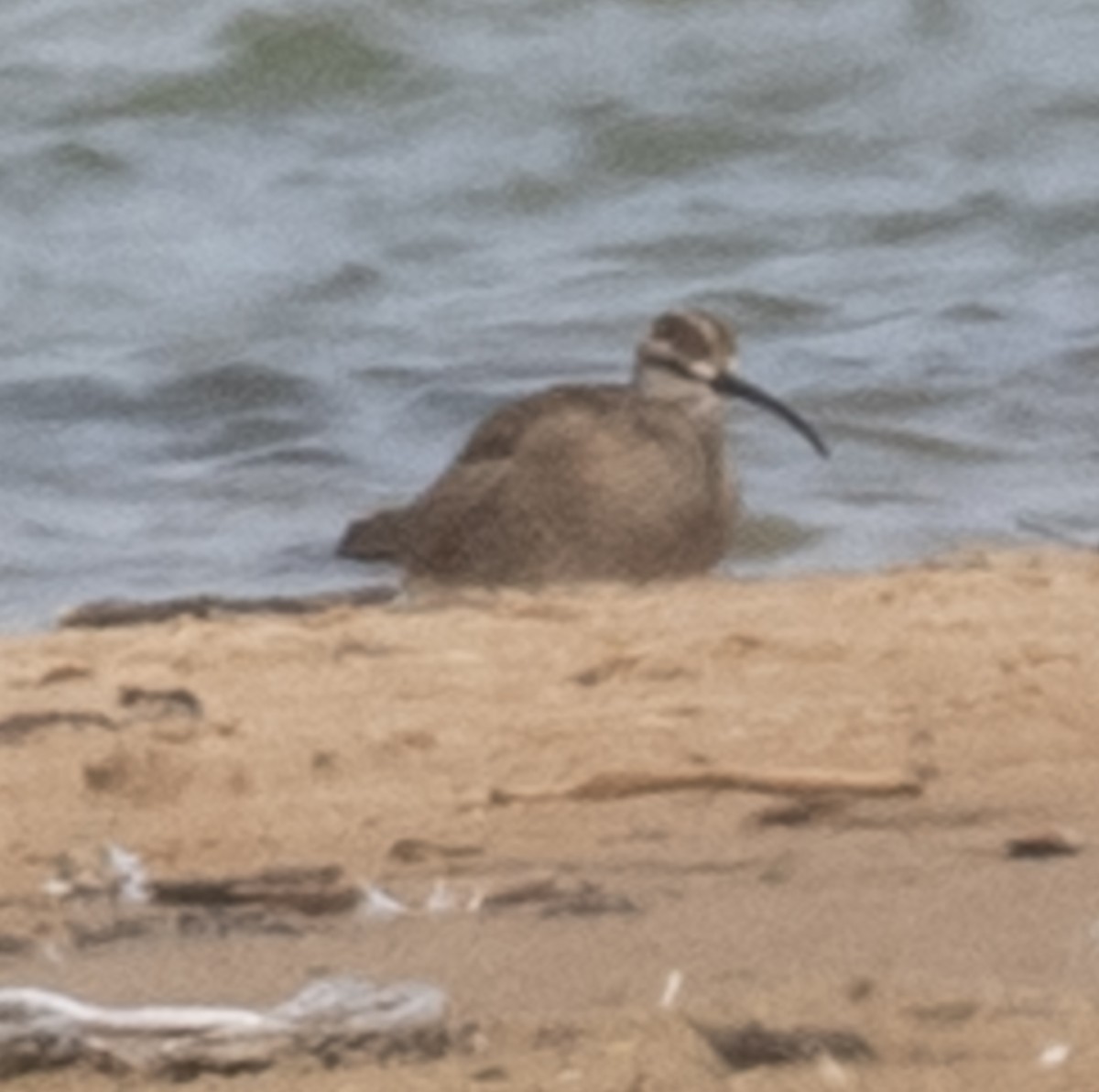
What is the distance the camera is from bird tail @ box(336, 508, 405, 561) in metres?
12.0

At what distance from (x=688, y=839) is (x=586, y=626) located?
189cm

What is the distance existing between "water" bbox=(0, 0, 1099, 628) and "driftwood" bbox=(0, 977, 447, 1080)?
5.65 meters

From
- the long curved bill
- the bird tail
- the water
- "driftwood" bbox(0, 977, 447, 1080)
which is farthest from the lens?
the water

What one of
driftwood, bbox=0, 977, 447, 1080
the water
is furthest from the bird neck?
driftwood, bbox=0, 977, 447, 1080

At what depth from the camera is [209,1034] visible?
18.8ft

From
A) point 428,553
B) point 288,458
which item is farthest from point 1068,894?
point 288,458

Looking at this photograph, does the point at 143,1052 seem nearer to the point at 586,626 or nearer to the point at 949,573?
the point at 586,626

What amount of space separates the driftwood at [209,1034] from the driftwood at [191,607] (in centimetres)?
372

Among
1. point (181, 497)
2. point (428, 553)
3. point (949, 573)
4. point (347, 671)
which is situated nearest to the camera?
point (347, 671)

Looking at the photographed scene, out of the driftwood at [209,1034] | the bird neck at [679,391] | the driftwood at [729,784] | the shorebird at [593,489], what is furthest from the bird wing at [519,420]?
the driftwood at [209,1034]

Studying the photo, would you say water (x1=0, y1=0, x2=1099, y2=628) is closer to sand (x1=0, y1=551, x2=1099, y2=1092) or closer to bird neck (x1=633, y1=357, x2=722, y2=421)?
bird neck (x1=633, y1=357, x2=722, y2=421)

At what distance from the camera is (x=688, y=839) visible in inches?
272

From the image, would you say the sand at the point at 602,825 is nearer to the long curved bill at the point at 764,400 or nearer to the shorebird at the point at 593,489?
the shorebird at the point at 593,489

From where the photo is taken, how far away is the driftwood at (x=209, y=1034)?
569 centimetres
